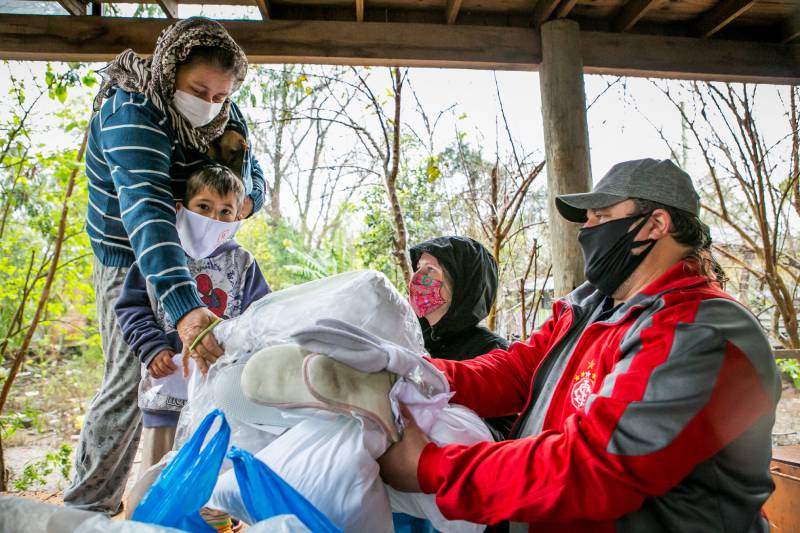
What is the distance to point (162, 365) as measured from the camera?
1635 millimetres

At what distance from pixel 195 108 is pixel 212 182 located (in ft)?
0.83

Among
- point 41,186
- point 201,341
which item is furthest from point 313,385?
point 41,186

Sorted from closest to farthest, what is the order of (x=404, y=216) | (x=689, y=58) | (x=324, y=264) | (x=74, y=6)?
(x=74, y=6) → (x=689, y=58) → (x=404, y=216) → (x=324, y=264)

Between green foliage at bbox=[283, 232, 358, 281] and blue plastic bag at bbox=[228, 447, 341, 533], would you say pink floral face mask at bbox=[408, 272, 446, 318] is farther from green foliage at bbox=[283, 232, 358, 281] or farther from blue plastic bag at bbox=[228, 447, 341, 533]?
green foliage at bbox=[283, 232, 358, 281]

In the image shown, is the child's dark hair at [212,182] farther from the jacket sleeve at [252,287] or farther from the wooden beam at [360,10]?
the wooden beam at [360,10]

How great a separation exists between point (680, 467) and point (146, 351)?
1.46 metres

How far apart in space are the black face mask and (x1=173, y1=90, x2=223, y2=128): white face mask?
1.30 m

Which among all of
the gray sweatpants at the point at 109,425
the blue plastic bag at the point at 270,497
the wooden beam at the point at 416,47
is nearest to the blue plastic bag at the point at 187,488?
the blue plastic bag at the point at 270,497

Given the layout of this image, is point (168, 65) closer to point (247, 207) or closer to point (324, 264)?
point (247, 207)

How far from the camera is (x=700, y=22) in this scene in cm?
348

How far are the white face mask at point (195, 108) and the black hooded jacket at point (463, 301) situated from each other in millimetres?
928

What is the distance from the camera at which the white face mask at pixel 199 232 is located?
1.80 meters

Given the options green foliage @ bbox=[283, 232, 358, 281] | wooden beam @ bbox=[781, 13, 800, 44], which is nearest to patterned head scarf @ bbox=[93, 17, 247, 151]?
wooden beam @ bbox=[781, 13, 800, 44]

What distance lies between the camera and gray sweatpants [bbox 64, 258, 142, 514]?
1852 mm
